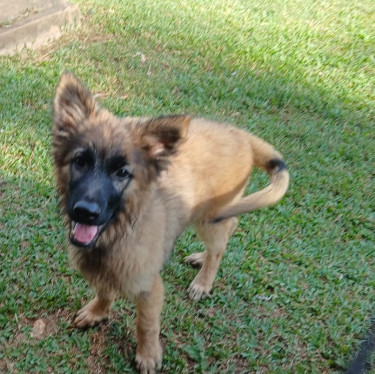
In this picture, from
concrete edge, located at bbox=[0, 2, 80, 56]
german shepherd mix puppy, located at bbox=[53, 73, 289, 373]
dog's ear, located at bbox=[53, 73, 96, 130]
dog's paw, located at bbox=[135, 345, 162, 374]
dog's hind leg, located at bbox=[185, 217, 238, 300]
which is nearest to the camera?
german shepherd mix puppy, located at bbox=[53, 73, 289, 373]

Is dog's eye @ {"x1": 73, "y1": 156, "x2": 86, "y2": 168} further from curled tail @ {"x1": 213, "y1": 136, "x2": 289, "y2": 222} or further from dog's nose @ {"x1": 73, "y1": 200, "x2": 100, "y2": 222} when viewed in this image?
curled tail @ {"x1": 213, "y1": 136, "x2": 289, "y2": 222}

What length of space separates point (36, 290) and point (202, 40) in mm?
4870

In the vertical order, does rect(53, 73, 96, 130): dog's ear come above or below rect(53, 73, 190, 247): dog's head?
above

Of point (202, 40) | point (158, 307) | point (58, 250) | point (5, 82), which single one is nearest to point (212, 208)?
point (158, 307)

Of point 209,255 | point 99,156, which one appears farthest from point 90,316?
point 99,156

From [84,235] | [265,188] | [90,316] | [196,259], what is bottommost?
[196,259]

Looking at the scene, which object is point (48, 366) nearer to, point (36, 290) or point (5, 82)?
point (36, 290)

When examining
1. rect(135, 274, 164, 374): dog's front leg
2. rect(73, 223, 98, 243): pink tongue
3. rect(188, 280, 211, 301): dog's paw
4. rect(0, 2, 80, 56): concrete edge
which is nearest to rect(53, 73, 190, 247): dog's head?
rect(73, 223, 98, 243): pink tongue

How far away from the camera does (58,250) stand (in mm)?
3881

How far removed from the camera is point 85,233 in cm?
272

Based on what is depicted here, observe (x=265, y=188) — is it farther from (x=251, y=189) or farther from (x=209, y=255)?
(x=251, y=189)

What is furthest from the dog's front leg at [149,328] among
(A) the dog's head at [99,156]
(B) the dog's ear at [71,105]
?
(B) the dog's ear at [71,105]

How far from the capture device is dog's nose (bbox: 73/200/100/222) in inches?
98.4

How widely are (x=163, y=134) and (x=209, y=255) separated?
4.56 feet
